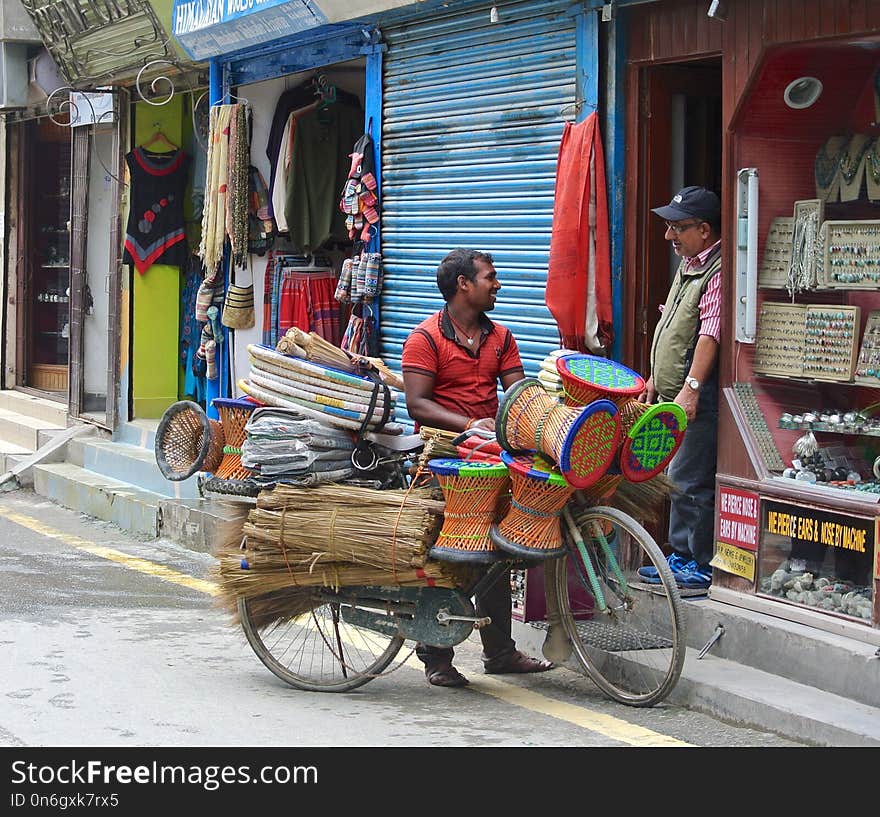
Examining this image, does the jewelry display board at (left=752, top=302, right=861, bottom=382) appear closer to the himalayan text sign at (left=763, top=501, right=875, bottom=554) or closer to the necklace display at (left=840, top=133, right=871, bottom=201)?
the necklace display at (left=840, top=133, right=871, bottom=201)

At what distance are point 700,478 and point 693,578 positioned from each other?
464mm

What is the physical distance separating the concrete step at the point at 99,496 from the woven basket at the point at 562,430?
5.46m

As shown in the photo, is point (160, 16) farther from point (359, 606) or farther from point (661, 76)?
point (359, 606)

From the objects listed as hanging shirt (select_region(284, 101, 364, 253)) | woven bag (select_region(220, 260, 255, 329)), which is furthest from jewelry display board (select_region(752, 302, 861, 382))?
woven bag (select_region(220, 260, 255, 329))

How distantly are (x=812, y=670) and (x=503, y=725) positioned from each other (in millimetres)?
1289

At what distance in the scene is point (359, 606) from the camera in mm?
6074

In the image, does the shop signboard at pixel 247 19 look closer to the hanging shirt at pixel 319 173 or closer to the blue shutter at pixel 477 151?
the blue shutter at pixel 477 151

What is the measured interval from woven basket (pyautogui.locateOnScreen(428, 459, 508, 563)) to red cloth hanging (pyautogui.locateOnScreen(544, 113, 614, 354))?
6.38 ft

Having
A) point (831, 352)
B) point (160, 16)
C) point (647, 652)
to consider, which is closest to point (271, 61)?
point (160, 16)

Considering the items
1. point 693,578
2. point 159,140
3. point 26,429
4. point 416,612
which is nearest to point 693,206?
point 693,578

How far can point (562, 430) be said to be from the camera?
538 centimetres

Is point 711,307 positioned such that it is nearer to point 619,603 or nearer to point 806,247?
point 806,247

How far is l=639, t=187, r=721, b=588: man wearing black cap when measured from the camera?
6.78 metres

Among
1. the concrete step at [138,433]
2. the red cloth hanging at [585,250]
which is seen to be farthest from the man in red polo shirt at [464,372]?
the concrete step at [138,433]
